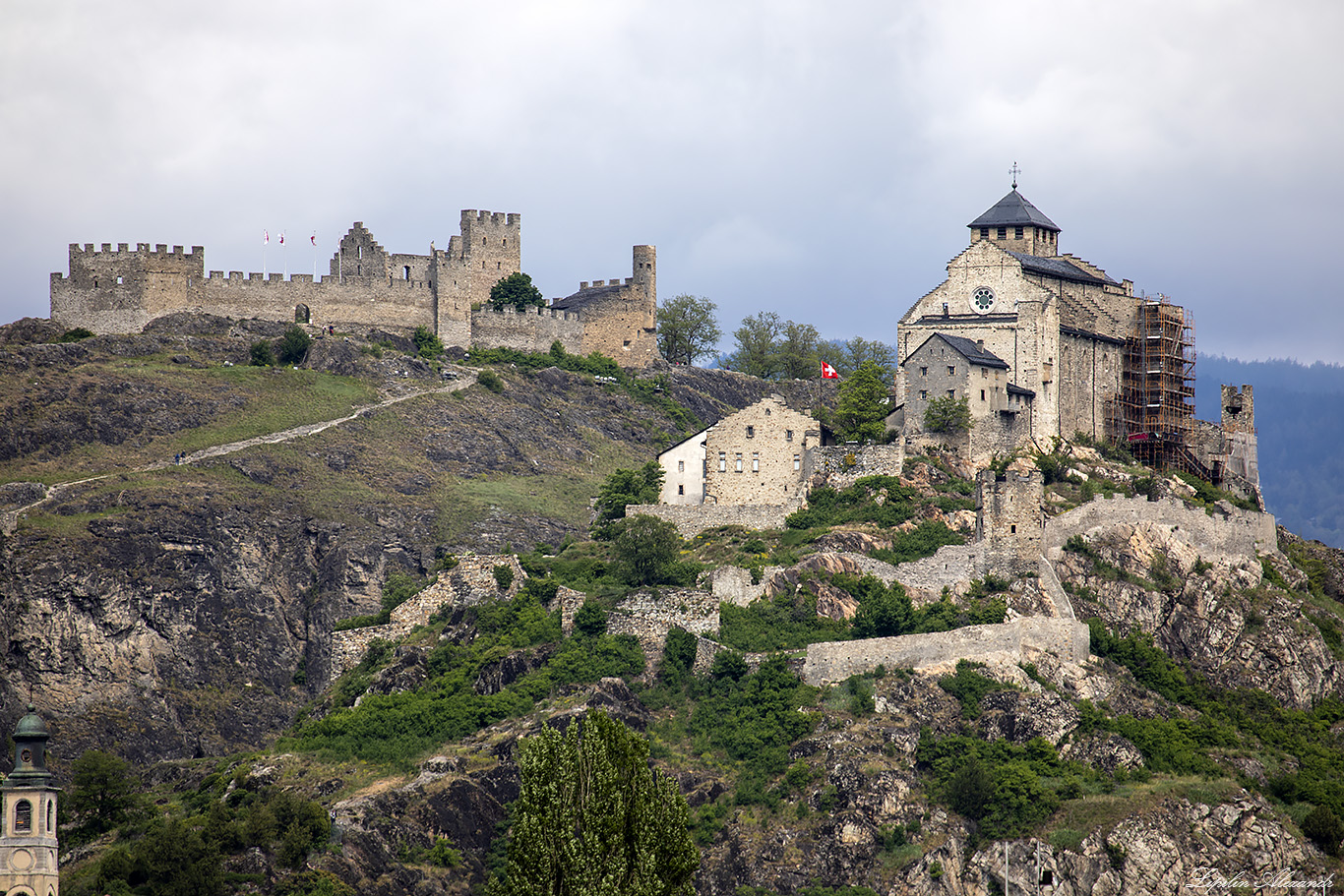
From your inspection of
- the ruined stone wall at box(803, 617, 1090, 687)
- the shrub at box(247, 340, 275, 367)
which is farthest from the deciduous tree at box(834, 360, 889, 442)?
the shrub at box(247, 340, 275, 367)

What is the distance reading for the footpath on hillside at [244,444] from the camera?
9344 centimetres

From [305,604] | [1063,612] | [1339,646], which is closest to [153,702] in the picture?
[305,604]

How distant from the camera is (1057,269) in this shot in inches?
4008

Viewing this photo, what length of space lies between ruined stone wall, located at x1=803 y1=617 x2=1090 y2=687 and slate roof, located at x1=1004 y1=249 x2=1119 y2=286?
2525cm

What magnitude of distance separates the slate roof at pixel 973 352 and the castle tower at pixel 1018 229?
9730 millimetres

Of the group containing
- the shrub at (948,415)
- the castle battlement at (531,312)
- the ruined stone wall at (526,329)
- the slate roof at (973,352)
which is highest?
the castle battlement at (531,312)

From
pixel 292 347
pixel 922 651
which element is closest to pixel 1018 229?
pixel 922 651

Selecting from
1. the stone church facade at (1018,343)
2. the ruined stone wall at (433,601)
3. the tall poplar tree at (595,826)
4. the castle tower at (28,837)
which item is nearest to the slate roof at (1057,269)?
the stone church facade at (1018,343)

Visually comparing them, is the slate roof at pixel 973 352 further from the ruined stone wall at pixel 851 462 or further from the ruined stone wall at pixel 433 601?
the ruined stone wall at pixel 433 601

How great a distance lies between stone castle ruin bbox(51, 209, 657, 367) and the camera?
11431 centimetres

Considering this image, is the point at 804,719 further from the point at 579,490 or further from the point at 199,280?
the point at 199,280

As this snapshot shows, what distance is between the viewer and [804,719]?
7850 centimetres

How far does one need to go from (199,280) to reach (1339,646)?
69.5 metres

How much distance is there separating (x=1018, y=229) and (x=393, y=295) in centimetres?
4026
